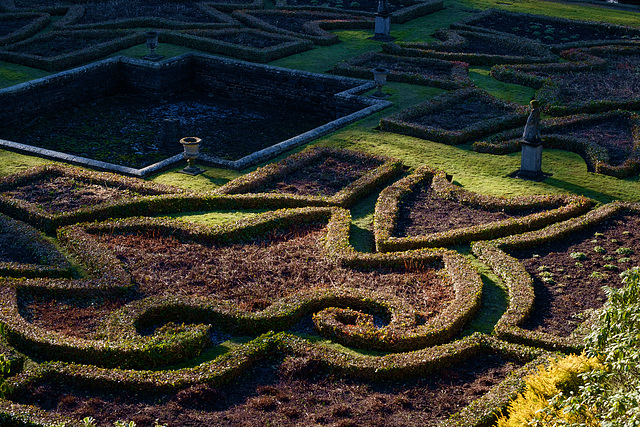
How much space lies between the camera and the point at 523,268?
1220 centimetres

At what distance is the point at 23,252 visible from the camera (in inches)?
506

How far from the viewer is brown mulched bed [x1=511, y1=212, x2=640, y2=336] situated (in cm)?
1113

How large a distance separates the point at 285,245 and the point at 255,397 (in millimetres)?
4082

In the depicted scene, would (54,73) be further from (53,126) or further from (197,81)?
(197,81)

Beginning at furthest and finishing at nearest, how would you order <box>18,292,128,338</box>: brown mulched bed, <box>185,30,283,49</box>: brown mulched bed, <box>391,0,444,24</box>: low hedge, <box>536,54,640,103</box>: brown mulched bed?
<box>391,0,444,24</box>: low hedge, <box>185,30,283,49</box>: brown mulched bed, <box>536,54,640,103</box>: brown mulched bed, <box>18,292,128,338</box>: brown mulched bed

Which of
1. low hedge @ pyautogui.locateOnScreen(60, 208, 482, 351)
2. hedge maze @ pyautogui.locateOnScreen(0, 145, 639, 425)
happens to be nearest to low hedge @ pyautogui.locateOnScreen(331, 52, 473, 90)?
hedge maze @ pyautogui.locateOnScreen(0, 145, 639, 425)

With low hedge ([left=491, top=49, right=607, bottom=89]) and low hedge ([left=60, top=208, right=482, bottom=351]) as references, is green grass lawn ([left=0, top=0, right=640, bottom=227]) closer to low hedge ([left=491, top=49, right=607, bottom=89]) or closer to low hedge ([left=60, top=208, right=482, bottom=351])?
low hedge ([left=491, top=49, right=607, bottom=89])

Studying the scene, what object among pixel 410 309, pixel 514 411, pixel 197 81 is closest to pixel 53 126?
pixel 197 81

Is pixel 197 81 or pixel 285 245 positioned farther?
pixel 197 81

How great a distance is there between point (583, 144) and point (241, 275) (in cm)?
939

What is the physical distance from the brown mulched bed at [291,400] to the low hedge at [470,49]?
52.1 feet

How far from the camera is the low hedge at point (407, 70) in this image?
21.8 meters

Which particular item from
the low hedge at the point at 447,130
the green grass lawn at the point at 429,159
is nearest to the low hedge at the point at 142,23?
the green grass lawn at the point at 429,159

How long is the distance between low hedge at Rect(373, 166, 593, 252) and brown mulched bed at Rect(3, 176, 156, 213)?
514 cm
